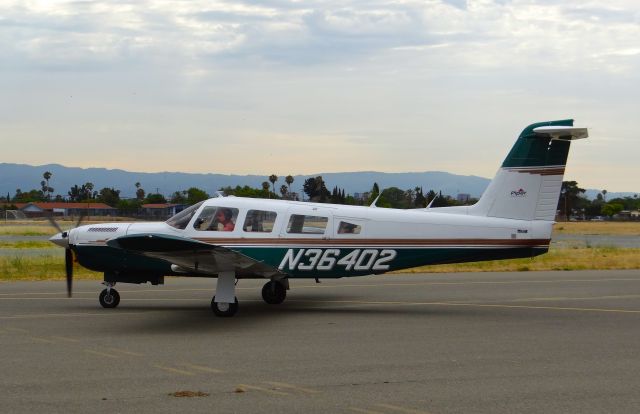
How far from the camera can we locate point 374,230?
15672 millimetres

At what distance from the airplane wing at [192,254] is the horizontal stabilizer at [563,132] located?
18.3 ft

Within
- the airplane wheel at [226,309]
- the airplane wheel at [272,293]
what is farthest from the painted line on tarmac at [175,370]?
the airplane wheel at [272,293]

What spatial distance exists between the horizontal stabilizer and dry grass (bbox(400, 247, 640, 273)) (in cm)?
1107

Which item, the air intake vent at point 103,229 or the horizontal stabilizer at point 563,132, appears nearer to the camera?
the horizontal stabilizer at point 563,132

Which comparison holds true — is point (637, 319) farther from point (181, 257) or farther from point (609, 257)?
point (609, 257)

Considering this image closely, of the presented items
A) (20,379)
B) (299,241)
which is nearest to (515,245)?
(299,241)

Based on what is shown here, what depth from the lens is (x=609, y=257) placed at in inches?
1244

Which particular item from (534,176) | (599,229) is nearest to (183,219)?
(534,176)

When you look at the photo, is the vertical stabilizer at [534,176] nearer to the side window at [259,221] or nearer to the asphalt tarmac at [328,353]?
A: the asphalt tarmac at [328,353]

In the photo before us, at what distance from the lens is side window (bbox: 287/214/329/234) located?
51.7 ft

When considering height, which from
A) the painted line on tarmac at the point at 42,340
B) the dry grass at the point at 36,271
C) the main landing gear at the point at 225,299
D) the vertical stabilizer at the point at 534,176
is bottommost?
the dry grass at the point at 36,271

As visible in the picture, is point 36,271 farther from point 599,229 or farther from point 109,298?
point 599,229

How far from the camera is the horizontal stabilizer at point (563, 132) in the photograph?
50.2 feet

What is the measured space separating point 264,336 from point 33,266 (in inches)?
633
